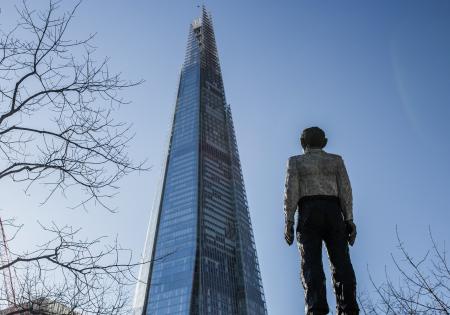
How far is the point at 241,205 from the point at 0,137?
143m

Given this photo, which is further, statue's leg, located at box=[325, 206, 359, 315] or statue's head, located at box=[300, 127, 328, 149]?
statue's head, located at box=[300, 127, 328, 149]

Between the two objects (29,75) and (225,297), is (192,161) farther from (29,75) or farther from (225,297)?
(29,75)

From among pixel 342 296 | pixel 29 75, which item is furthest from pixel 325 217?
pixel 29 75

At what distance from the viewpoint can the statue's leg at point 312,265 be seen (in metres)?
5.00

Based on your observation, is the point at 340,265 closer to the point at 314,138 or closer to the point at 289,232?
the point at 289,232

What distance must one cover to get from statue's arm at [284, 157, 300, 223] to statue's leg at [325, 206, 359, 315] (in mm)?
420

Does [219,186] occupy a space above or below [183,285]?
above

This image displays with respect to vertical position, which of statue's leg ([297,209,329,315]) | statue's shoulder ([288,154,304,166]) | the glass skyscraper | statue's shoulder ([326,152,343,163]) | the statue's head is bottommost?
statue's leg ([297,209,329,315])

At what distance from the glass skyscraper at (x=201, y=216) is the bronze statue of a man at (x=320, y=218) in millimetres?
102202

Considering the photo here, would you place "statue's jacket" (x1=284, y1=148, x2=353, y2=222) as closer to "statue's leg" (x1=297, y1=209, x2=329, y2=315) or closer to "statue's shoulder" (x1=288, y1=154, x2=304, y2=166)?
"statue's shoulder" (x1=288, y1=154, x2=304, y2=166)

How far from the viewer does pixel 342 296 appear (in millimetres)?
5078

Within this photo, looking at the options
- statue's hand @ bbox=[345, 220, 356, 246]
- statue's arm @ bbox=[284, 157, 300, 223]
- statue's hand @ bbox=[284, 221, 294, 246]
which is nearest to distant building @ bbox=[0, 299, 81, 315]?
statue's hand @ bbox=[284, 221, 294, 246]

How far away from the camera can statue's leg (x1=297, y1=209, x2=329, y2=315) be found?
500 centimetres

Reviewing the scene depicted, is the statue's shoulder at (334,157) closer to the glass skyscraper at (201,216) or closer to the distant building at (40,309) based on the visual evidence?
the distant building at (40,309)
